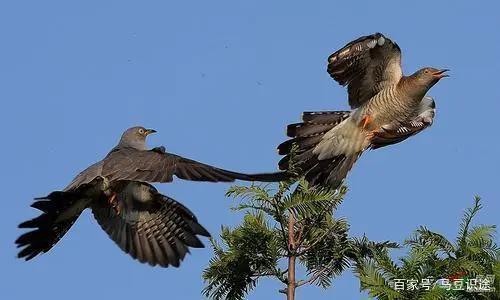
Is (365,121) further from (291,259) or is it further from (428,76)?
(291,259)

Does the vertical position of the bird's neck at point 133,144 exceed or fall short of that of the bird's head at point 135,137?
it falls short

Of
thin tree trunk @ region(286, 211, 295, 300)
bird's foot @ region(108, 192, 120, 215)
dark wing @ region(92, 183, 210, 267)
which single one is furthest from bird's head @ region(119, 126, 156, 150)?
thin tree trunk @ region(286, 211, 295, 300)

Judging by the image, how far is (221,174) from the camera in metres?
7.32

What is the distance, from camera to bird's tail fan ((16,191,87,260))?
26.2 feet

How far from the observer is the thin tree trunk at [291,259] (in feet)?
17.9

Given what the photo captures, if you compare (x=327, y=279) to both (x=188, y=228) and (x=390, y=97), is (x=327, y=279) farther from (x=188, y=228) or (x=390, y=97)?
(x=390, y=97)

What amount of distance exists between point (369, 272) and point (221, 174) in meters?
2.07

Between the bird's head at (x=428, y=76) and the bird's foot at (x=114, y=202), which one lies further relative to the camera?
the bird's head at (x=428, y=76)

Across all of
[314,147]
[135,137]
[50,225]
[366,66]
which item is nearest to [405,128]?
[366,66]

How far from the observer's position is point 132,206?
8.88 metres

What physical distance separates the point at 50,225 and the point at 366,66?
382 centimetres

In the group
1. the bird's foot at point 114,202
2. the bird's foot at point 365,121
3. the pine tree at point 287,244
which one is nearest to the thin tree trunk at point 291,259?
the pine tree at point 287,244

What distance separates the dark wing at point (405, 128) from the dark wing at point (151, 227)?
2750mm

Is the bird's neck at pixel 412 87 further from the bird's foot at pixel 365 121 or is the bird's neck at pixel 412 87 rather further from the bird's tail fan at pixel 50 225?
the bird's tail fan at pixel 50 225
